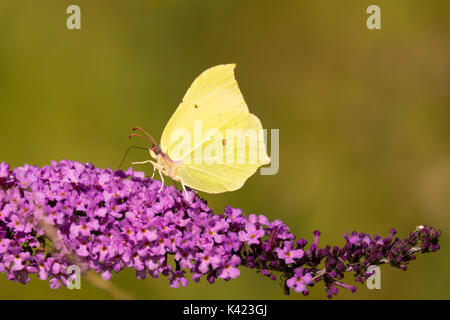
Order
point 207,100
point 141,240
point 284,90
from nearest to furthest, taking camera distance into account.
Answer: point 141,240 < point 207,100 < point 284,90

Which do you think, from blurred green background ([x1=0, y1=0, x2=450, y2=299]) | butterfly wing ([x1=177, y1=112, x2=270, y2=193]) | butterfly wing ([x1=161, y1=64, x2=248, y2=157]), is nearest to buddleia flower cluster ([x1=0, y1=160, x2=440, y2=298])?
butterfly wing ([x1=177, y1=112, x2=270, y2=193])

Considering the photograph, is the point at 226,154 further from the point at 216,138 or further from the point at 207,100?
the point at 207,100

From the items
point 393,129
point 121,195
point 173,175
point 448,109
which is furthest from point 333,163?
point 121,195

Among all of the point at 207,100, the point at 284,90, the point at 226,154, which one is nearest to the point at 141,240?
the point at 226,154

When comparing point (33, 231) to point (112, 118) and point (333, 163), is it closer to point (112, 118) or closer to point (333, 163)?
point (112, 118)

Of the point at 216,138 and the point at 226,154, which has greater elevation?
the point at 216,138

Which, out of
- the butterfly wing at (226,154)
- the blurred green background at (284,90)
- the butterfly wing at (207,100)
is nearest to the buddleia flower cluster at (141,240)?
the butterfly wing at (226,154)

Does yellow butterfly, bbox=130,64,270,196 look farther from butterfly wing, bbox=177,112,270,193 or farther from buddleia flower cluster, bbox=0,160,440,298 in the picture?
buddleia flower cluster, bbox=0,160,440,298
